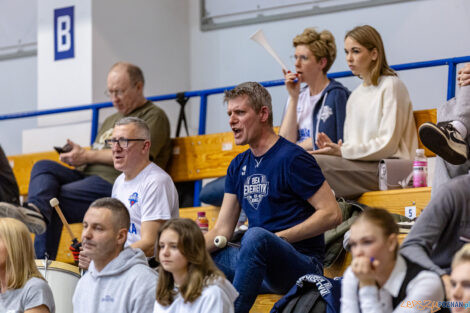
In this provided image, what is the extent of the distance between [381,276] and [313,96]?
2.46 m

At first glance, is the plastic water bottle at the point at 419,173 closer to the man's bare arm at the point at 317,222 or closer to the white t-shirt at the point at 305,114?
Result: the white t-shirt at the point at 305,114

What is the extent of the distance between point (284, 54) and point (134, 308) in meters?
3.95

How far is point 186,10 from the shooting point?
7.35 meters

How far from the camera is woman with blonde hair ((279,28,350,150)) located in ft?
15.6

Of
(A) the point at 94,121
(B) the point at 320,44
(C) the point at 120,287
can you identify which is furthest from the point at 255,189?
(A) the point at 94,121

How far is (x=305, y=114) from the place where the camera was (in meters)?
4.92

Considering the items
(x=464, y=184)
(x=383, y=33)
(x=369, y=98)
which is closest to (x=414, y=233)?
(x=464, y=184)

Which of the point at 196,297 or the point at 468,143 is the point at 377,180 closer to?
the point at 468,143

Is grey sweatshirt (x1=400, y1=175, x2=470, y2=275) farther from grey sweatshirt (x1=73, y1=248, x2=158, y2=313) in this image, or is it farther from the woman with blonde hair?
the woman with blonde hair

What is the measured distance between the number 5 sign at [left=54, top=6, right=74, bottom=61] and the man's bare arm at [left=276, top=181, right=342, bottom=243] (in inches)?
141

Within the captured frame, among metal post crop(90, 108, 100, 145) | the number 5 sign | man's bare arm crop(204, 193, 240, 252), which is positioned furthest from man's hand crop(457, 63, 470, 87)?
the number 5 sign

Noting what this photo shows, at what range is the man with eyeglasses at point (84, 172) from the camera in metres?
4.89

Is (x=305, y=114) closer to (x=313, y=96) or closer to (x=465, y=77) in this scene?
(x=313, y=96)

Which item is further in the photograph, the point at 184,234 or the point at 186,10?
the point at 186,10
